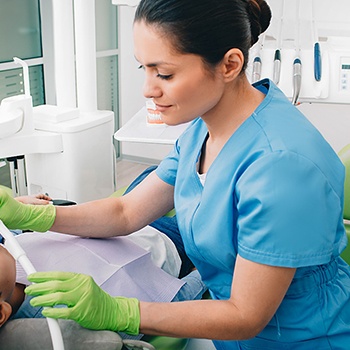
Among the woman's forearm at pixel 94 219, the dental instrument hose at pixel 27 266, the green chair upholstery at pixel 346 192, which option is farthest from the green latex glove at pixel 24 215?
the green chair upholstery at pixel 346 192

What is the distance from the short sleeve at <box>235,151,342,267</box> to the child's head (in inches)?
19.2

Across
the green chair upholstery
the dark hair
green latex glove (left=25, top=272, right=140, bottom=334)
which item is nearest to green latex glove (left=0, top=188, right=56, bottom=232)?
Answer: green latex glove (left=25, top=272, right=140, bottom=334)

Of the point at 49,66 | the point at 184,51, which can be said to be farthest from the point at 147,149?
the point at 184,51

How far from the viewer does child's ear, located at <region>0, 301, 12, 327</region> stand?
1.05m

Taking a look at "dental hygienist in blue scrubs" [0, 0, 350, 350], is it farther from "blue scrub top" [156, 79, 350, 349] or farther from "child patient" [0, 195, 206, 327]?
"child patient" [0, 195, 206, 327]

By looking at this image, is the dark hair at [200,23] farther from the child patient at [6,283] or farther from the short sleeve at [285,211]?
the child patient at [6,283]

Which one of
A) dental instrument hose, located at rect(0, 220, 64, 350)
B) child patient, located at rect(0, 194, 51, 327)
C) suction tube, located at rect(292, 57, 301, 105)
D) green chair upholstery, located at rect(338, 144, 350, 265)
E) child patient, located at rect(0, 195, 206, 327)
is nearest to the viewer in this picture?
dental instrument hose, located at rect(0, 220, 64, 350)

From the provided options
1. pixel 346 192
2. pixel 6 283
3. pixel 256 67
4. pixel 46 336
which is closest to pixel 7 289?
pixel 6 283

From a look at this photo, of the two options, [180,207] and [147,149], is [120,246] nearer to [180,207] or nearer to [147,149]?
[180,207]

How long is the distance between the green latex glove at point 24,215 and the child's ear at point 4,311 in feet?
0.74

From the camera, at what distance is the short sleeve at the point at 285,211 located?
2.98ft

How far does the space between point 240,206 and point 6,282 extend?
50 cm

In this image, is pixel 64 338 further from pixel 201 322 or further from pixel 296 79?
pixel 296 79

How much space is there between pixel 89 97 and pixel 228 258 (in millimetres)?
1216
